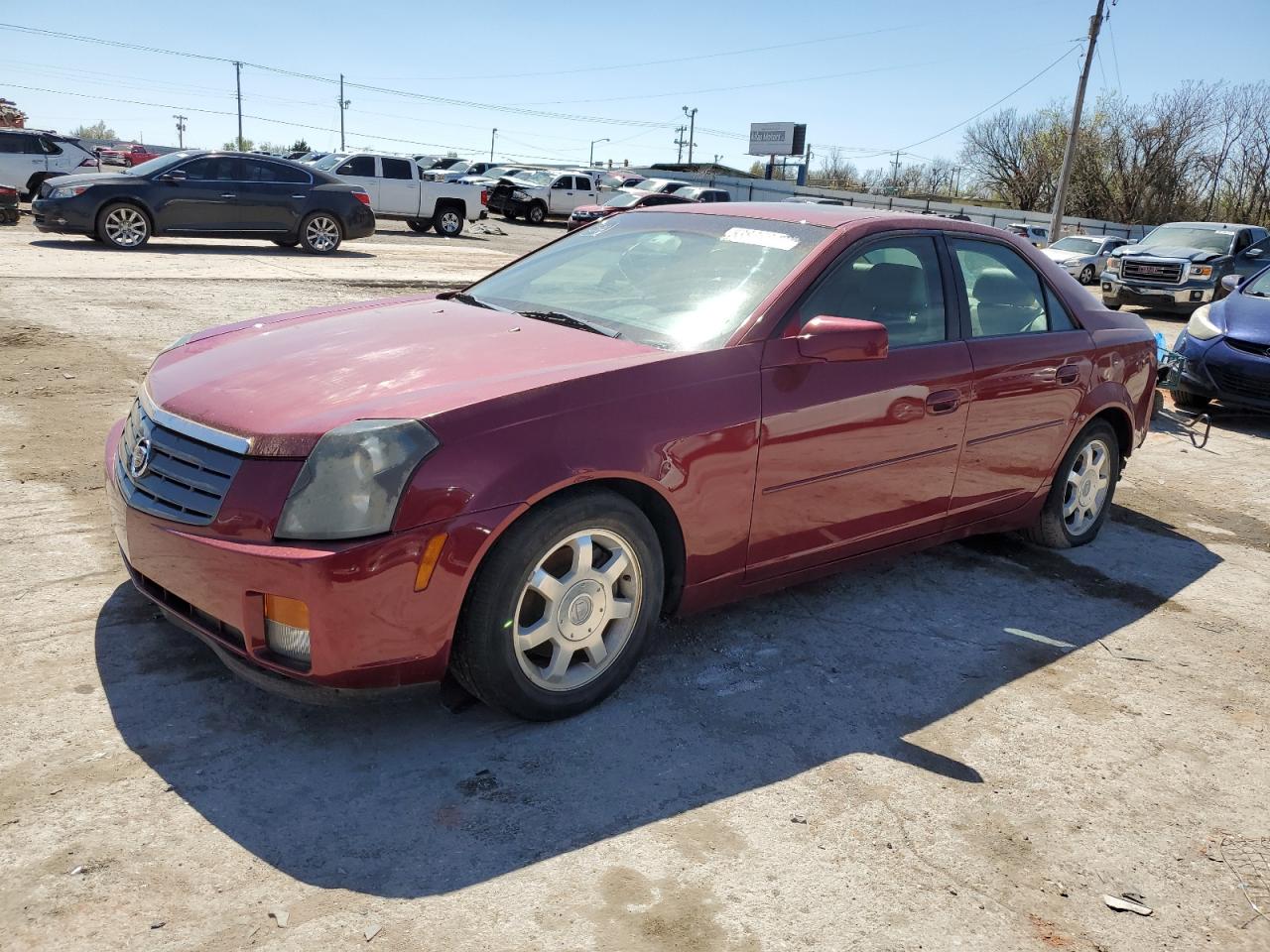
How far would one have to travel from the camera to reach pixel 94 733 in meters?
3.08

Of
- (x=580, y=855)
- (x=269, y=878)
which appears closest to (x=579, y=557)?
(x=580, y=855)

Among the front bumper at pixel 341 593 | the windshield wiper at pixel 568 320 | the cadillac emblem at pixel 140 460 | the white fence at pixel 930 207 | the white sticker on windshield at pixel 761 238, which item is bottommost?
the front bumper at pixel 341 593

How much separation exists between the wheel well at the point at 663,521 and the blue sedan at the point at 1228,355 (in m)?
7.58

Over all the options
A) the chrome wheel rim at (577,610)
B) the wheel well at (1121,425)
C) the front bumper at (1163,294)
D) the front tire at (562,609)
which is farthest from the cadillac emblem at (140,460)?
the front bumper at (1163,294)

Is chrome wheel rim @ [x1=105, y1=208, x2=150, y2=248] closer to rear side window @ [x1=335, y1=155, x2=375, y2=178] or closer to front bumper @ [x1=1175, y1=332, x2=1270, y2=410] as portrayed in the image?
rear side window @ [x1=335, y1=155, x2=375, y2=178]

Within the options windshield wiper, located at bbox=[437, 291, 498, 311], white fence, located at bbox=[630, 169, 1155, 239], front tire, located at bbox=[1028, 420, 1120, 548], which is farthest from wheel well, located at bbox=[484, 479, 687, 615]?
white fence, located at bbox=[630, 169, 1155, 239]

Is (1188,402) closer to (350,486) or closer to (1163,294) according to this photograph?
(350,486)

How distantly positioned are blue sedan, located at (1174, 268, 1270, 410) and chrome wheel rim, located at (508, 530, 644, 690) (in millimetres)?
7838

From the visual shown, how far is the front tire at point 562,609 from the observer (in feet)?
10.1

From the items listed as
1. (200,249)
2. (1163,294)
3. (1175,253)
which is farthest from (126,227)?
(1175,253)

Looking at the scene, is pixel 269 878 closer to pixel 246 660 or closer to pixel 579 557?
pixel 246 660

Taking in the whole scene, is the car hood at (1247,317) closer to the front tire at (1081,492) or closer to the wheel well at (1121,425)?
the wheel well at (1121,425)

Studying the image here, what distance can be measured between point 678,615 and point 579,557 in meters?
0.63

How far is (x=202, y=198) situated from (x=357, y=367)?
45.6 feet
